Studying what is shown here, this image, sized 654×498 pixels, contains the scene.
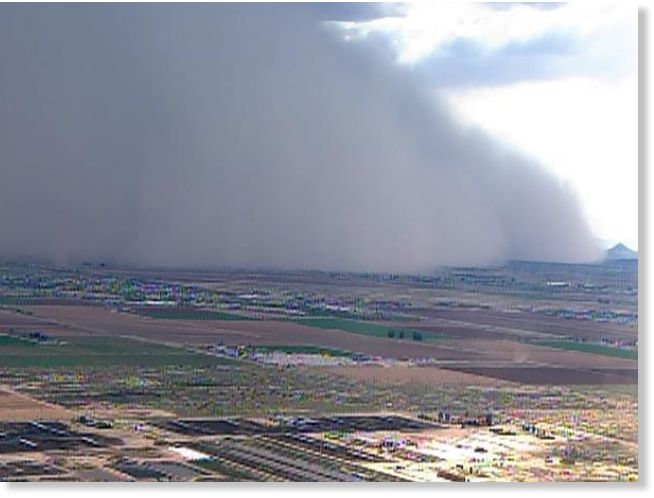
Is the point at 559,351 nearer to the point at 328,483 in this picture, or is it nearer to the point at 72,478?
the point at 328,483

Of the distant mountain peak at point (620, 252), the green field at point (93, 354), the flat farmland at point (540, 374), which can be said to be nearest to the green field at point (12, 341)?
the green field at point (93, 354)

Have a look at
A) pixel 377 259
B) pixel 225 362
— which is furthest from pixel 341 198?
pixel 225 362

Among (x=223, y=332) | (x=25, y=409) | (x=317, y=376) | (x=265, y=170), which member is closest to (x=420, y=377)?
(x=317, y=376)

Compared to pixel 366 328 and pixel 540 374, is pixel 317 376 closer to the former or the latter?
pixel 366 328

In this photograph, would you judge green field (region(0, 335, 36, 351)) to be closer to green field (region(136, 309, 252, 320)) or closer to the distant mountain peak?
green field (region(136, 309, 252, 320))

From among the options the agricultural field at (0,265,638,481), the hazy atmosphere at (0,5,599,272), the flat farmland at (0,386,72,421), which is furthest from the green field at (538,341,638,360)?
the flat farmland at (0,386,72,421)

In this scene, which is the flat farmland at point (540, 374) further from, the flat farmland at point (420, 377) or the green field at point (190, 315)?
the green field at point (190, 315)
